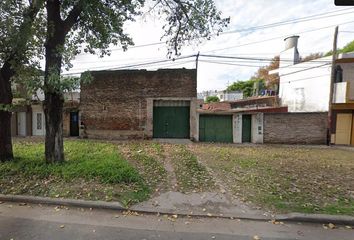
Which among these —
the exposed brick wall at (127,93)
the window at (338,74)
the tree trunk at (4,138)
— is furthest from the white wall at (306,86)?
the tree trunk at (4,138)

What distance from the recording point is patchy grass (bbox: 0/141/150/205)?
5.86m

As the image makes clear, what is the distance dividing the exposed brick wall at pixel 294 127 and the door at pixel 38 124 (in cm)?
1604

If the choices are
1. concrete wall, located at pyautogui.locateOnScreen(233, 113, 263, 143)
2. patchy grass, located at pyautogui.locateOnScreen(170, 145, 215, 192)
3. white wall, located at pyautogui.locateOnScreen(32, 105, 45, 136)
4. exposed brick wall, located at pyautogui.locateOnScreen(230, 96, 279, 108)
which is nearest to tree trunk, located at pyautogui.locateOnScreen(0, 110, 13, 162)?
patchy grass, located at pyautogui.locateOnScreen(170, 145, 215, 192)

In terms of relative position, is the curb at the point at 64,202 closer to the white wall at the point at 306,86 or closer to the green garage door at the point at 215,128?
the green garage door at the point at 215,128

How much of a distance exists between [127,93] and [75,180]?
1071cm

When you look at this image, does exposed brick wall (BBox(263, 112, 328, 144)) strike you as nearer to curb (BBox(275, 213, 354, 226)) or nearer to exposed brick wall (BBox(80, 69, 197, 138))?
exposed brick wall (BBox(80, 69, 197, 138))

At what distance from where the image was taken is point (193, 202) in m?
5.59

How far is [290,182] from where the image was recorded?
7.02 m

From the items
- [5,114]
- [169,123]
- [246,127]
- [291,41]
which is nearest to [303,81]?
[291,41]

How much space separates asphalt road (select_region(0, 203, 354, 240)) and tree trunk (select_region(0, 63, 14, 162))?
372 cm

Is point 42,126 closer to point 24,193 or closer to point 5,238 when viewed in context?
point 24,193

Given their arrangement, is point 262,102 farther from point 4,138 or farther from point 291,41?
point 4,138

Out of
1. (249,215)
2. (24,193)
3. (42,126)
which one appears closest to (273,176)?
(249,215)

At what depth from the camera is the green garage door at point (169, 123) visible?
1684 cm
